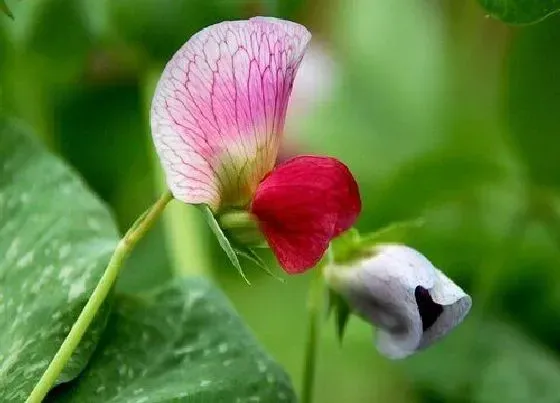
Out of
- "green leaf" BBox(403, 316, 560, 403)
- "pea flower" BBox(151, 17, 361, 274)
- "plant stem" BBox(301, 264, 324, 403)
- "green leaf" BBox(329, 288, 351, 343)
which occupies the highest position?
"pea flower" BBox(151, 17, 361, 274)

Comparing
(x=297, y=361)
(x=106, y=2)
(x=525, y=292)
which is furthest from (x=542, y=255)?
(x=106, y=2)

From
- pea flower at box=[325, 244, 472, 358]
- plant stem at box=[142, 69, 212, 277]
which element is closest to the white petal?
pea flower at box=[325, 244, 472, 358]

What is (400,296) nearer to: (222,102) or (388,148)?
(222,102)

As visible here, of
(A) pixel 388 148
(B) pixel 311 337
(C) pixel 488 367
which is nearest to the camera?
(B) pixel 311 337

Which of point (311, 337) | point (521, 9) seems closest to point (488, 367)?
point (311, 337)

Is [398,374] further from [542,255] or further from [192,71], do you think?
[192,71]

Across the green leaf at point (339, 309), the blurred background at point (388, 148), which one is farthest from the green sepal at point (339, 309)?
the blurred background at point (388, 148)

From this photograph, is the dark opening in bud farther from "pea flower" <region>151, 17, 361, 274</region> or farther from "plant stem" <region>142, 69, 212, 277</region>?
"plant stem" <region>142, 69, 212, 277</region>

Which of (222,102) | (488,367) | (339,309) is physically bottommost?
(488,367)
